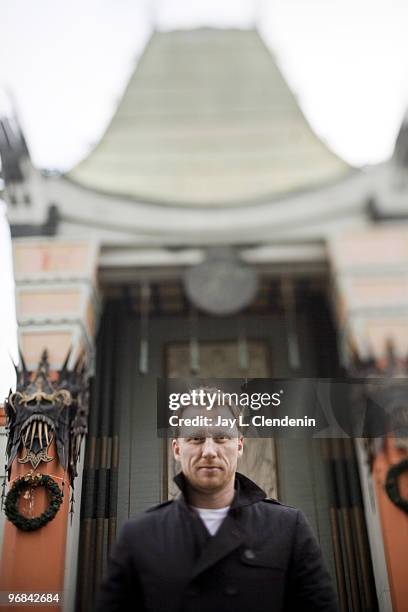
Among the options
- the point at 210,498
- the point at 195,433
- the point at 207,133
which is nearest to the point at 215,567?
the point at 210,498

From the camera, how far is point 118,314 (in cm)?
365

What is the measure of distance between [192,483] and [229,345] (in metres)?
2.42

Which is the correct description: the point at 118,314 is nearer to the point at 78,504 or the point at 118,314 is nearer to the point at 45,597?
the point at 78,504

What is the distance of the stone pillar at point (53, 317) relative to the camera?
8.94ft

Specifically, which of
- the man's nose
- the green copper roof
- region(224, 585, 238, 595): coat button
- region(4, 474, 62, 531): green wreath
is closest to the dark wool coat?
region(224, 585, 238, 595): coat button

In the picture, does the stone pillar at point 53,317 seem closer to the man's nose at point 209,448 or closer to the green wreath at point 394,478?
the green wreath at point 394,478

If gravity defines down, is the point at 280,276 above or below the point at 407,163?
below

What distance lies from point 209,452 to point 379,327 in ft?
7.14

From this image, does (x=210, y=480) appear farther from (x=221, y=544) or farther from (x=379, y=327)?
(x=379, y=327)

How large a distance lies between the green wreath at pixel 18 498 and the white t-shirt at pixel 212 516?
1722mm

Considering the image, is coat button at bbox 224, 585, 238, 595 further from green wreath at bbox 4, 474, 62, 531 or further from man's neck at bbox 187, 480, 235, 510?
green wreath at bbox 4, 474, 62, 531

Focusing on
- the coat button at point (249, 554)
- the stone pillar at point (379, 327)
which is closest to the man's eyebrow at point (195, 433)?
the coat button at point (249, 554)

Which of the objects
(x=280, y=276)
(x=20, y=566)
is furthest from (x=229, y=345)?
(x=20, y=566)

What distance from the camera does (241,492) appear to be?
49.8 inches
